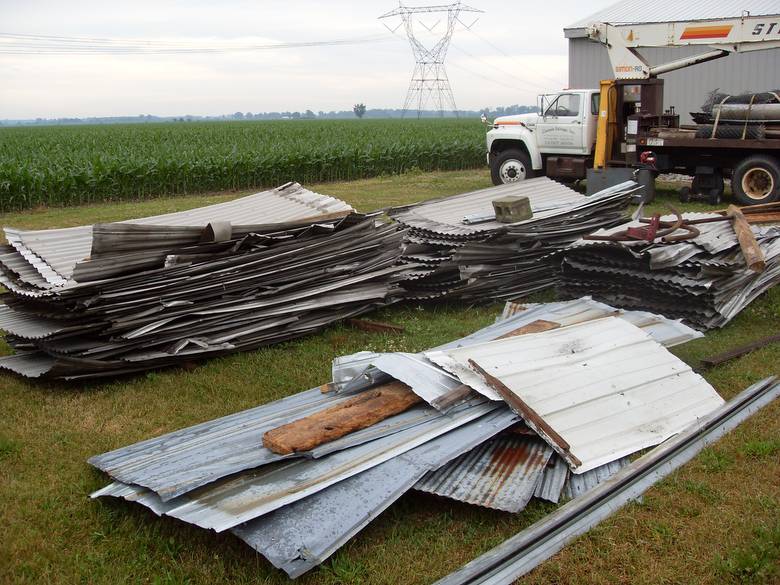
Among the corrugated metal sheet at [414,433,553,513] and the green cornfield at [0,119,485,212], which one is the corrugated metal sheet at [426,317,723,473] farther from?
the green cornfield at [0,119,485,212]

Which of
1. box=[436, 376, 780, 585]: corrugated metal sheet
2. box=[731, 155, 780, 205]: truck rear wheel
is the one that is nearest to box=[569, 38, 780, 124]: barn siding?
box=[731, 155, 780, 205]: truck rear wheel

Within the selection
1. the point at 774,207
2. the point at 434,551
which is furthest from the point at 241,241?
the point at 774,207

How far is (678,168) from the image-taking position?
15820 mm

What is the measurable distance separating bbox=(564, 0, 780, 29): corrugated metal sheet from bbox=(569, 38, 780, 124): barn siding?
4.02 ft

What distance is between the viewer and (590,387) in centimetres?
528

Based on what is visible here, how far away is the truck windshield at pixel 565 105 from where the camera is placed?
16703 mm

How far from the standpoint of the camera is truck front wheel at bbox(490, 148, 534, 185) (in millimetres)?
17547

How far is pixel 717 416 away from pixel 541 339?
1343 mm

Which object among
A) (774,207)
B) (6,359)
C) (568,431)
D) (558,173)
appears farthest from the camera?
(558,173)

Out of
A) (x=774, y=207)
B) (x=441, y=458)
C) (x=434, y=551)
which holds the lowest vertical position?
(x=434, y=551)

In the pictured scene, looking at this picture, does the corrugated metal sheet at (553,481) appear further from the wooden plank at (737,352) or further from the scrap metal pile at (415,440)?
the wooden plank at (737,352)

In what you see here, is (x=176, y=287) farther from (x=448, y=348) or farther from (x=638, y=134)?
(x=638, y=134)

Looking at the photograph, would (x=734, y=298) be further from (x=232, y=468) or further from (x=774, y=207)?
(x=232, y=468)

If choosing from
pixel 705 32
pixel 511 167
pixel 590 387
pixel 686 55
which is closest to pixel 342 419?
pixel 590 387
